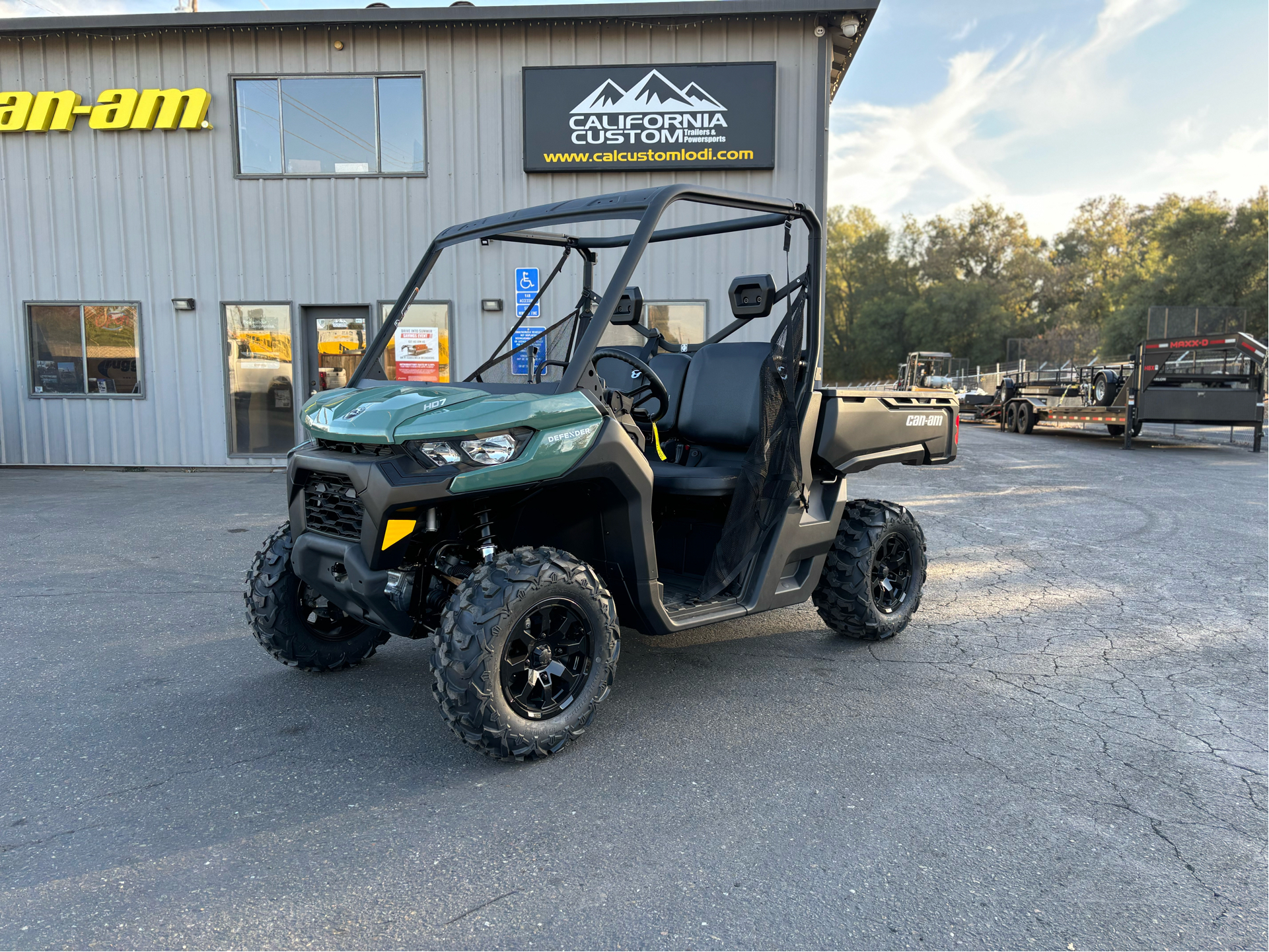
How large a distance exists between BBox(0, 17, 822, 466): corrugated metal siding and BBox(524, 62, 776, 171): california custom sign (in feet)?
0.60

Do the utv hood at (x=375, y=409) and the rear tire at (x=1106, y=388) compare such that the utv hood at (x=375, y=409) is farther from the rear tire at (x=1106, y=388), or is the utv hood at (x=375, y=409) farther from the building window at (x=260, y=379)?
the rear tire at (x=1106, y=388)

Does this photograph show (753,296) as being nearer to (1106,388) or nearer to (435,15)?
(435,15)

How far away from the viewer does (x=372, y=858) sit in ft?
8.66

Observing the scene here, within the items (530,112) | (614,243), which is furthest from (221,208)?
(614,243)

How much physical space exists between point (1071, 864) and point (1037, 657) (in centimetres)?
207

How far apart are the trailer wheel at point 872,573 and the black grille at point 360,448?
2.36m

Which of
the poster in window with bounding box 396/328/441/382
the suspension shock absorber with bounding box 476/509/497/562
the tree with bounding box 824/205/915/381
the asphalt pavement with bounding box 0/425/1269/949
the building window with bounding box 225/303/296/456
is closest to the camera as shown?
the asphalt pavement with bounding box 0/425/1269/949

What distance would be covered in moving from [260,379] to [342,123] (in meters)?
3.66

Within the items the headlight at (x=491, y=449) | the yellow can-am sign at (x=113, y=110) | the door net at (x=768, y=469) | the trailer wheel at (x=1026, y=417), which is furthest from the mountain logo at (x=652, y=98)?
the trailer wheel at (x=1026, y=417)

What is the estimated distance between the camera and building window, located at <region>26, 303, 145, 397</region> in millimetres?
12469

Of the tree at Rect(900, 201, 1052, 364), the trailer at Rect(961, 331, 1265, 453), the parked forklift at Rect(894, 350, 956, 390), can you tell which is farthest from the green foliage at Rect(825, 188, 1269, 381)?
the trailer at Rect(961, 331, 1265, 453)

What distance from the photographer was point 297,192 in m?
12.2

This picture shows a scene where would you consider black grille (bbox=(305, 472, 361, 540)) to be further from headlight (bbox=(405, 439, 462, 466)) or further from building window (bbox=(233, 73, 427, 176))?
building window (bbox=(233, 73, 427, 176))

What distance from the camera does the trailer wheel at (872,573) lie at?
454 centimetres
